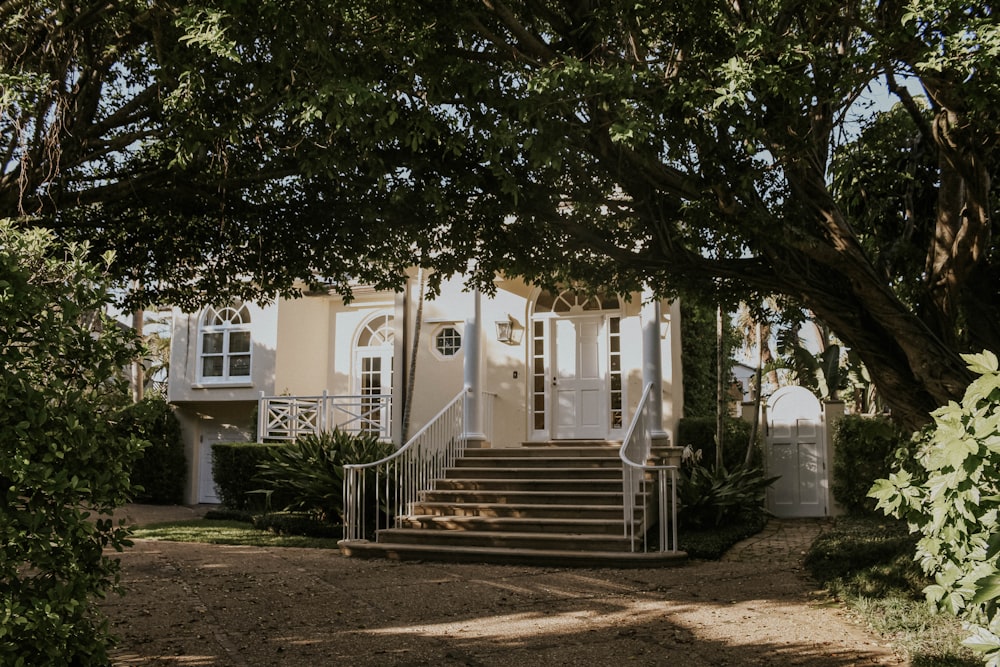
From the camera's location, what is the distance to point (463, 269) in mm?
8258

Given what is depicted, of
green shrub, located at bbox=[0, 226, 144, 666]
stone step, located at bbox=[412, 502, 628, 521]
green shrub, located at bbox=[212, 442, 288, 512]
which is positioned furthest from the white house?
green shrub, located at bbox=[0, 226, 144, 666]

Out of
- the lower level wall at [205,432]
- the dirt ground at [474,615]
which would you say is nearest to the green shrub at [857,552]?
the dirt ground at [474,615]

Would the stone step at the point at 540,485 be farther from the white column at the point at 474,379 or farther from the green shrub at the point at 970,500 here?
the green shrub at the point at 970,500

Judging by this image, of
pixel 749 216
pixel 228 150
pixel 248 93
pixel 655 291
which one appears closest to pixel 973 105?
pixel 749 216

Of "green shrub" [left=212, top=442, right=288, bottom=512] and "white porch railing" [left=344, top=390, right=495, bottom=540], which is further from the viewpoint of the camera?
"green shrub" [left=212, top=442, right=288, bottom=512]

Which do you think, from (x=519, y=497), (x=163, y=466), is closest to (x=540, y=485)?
(x=519, y=497)

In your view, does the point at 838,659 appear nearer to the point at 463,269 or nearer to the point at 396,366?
the point at 463,269

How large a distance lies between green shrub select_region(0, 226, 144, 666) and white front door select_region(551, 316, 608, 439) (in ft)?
33.9

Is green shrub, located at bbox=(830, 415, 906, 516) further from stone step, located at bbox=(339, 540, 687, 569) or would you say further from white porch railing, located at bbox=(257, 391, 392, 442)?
white porch railing, located at bbox=(257, 391, 392, 442)

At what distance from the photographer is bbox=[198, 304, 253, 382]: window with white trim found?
776 inches

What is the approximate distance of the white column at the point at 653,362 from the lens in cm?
1213

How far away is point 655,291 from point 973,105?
3.39m

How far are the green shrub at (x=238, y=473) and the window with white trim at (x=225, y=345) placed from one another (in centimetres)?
263

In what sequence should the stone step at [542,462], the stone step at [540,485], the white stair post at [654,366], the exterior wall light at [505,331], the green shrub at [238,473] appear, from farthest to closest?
the green shrub at [238,473] → the exterior wall light at [505,331] → the white stair post at [654,366] → the stone step at [542,462] → the stone step at [540,485]
